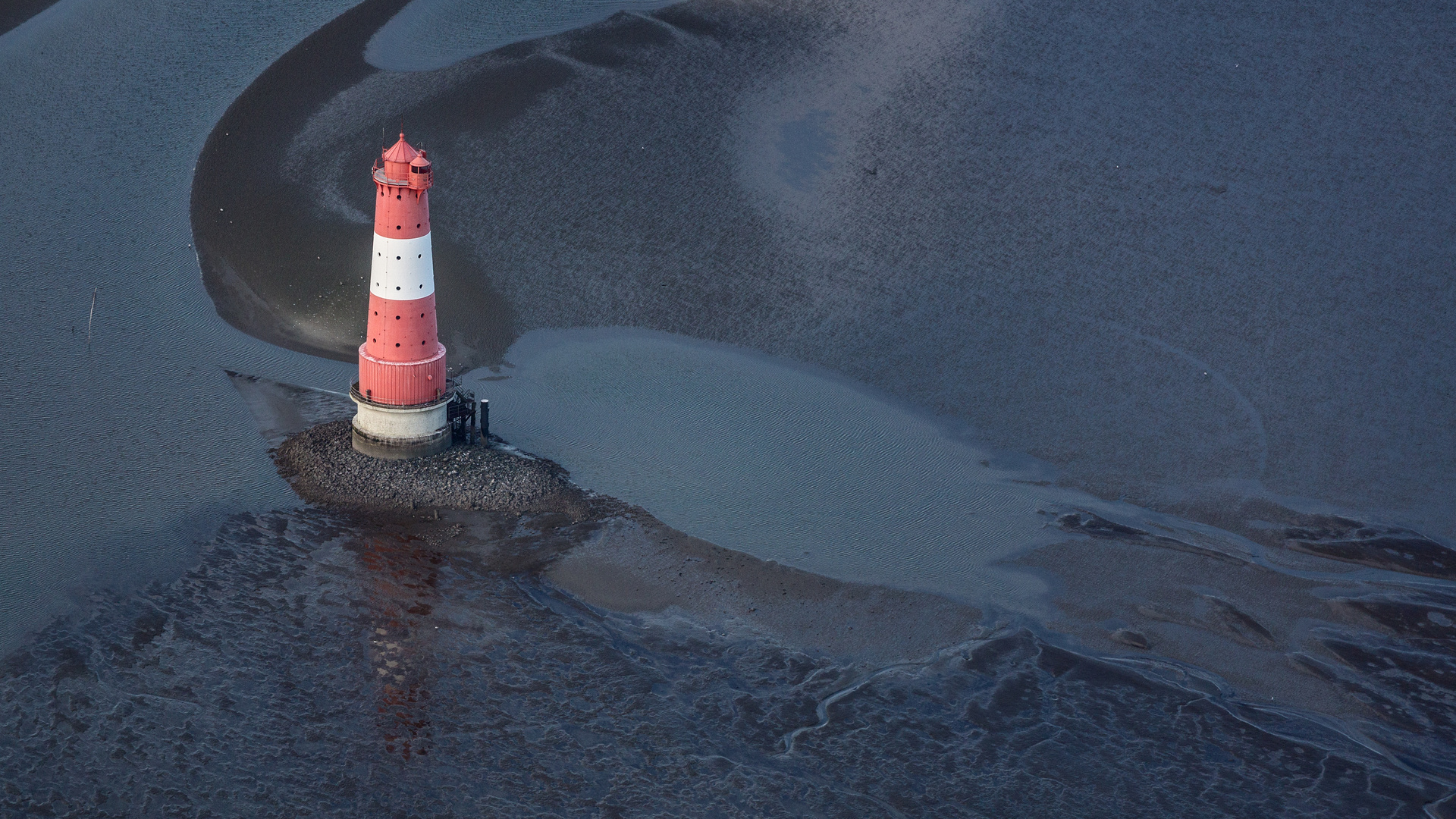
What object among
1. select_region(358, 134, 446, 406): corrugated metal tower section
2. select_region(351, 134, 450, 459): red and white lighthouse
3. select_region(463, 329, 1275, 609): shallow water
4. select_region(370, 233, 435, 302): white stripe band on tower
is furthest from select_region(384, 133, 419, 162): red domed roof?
select_region(463, 329, 1275, 609): shallow water

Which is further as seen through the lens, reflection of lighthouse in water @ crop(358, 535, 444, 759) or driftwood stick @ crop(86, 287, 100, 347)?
driftwood stick @ crop(86, 287, 100, 347)

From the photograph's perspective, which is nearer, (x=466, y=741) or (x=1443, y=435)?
(x=466, y=741)

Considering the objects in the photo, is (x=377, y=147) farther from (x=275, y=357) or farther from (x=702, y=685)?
(x=702, y=685)

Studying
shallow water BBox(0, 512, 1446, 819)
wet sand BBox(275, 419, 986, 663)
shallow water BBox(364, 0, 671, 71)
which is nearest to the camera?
shallow water BBox(0, 512, 1446, 819)

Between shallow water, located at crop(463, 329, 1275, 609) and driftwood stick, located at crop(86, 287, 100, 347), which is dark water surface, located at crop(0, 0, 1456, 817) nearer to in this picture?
shallow water, located at crop(463, 329, 1275, 609)

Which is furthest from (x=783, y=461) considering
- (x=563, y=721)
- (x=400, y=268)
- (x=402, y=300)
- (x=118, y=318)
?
(x=118, y=318)

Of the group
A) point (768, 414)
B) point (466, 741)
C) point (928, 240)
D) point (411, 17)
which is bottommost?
point (466, 741)

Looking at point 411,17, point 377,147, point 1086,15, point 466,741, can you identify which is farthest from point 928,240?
point 466,741

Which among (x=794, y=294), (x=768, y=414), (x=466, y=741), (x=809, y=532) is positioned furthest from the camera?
(x=794, y=294)
